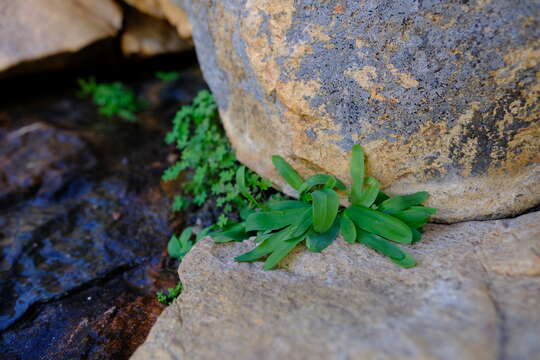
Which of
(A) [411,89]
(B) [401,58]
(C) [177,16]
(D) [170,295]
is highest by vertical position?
(C) [177,16]

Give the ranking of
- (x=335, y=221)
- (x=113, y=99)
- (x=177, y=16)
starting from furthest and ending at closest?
(x=113, y=99) → (x=177, y=16) → (x=335, y=221)

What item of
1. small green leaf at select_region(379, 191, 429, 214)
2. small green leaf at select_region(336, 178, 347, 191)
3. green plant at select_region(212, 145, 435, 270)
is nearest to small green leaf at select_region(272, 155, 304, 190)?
green plant at select_region(212, 145, 435, 270)

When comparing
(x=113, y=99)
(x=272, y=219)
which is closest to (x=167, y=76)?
(x=113, y=99)

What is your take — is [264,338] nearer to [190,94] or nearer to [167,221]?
[167,221]

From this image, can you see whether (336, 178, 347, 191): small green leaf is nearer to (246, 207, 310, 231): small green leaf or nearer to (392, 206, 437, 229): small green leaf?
(246, 207, 310, 231): small green leaf

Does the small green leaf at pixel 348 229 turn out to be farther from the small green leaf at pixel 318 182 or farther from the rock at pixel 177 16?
the rock at pixel 177 16

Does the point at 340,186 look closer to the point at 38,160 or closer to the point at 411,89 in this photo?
the point at 411,89

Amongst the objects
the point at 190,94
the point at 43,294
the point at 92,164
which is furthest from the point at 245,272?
the point at 190,94
